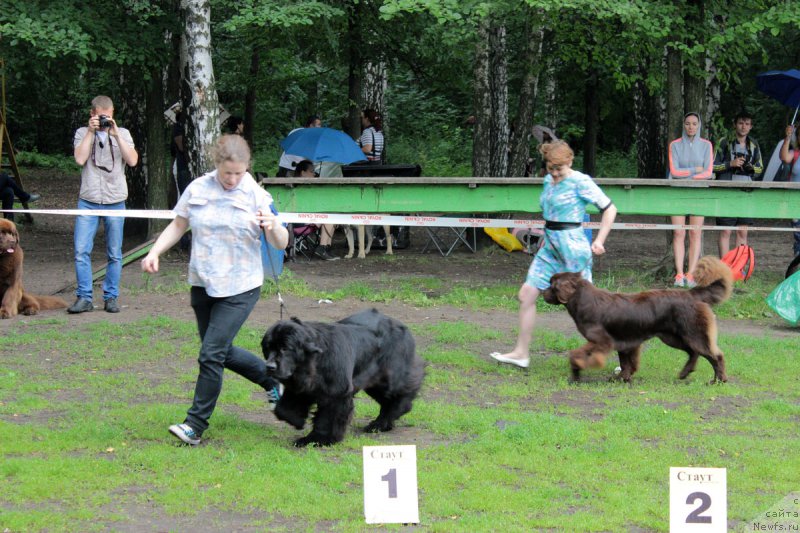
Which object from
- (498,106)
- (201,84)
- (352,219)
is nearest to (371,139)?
(201,84)

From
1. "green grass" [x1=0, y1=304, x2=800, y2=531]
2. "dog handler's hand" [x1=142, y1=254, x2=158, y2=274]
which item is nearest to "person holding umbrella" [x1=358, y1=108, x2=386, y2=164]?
"green grass" [x1=0, y1=304, x2=800, y2=531]

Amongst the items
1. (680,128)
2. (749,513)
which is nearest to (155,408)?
(749,513)

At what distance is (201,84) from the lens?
1253 centimetres

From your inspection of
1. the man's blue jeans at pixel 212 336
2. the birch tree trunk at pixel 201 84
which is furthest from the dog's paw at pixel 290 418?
the birch tree trunk at pixel 201 84

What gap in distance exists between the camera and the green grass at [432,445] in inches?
198

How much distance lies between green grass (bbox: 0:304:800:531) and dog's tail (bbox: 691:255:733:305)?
71cm

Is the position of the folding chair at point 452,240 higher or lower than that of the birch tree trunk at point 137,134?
lower

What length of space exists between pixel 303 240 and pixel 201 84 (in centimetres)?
335

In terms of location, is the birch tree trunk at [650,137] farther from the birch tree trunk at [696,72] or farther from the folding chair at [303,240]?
the folding chair at [303,240]

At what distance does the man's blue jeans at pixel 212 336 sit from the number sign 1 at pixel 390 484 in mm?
1506

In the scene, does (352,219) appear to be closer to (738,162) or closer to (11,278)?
(11,278)

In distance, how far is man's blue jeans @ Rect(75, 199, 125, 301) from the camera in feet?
32.7

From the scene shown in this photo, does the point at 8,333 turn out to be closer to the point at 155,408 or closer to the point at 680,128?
the point at 155,408

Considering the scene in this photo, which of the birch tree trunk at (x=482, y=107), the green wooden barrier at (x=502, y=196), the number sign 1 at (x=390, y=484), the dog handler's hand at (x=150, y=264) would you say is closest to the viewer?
the number sign 1 at (x=390, y=484)
